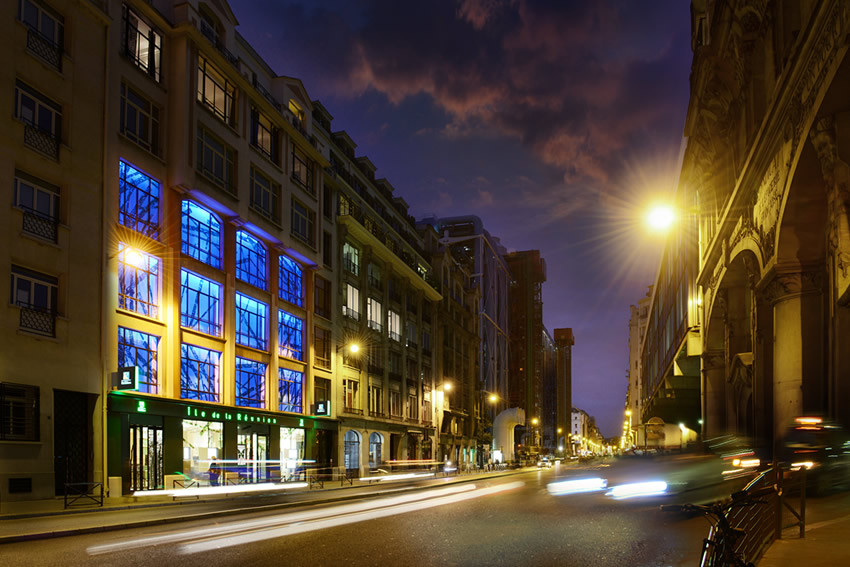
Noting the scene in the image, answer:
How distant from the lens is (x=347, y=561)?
1001 cm

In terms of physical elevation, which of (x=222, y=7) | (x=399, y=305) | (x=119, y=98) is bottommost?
(x=399, y=305)

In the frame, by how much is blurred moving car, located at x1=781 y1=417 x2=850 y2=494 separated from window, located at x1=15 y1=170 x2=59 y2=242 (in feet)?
80.3

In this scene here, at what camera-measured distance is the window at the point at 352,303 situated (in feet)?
179

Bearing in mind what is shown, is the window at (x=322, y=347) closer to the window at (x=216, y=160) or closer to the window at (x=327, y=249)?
the window at (x=327, y=249)

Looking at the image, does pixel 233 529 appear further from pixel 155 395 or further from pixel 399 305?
pixel 399 305

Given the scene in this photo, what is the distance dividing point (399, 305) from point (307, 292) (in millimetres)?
17877

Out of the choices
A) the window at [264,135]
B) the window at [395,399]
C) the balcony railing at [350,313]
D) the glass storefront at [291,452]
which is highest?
the window at [264,135]

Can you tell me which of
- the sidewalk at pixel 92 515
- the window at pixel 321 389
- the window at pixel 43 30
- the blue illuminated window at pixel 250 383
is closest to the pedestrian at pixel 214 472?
the blue illuminated window at pixel 250 383

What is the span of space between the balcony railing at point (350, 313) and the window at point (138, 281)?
2217cm

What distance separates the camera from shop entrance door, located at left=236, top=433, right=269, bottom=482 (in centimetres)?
3897

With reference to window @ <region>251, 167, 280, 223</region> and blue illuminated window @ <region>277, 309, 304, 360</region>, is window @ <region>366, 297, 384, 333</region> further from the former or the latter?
window @ <region>251, 167, 280, 223</region>

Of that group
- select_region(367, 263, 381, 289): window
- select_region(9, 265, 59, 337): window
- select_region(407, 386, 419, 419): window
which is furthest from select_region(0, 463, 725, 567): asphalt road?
select_region(407, 386, 419, 419): window

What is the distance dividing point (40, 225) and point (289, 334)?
20.8 m

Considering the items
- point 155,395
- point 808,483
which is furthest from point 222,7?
point 808,483
